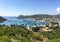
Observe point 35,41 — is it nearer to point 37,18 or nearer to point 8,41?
point 8,41

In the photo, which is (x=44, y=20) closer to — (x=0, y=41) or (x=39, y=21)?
(x=39, y=21)

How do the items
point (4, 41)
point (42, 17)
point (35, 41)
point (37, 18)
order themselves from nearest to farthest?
1. point (4, 41)
2. point (35, 41)
3. point (42, 17)
4. point (37, 18)

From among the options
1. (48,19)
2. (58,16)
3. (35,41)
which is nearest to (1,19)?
(48,19)

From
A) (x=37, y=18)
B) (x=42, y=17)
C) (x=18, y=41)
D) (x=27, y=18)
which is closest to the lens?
(x=18, y=41)

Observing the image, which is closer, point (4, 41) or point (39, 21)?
point (4, 41)

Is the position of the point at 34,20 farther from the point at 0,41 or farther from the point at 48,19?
the point at 0,41

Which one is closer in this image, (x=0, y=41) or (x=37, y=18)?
(x=0, y=41)

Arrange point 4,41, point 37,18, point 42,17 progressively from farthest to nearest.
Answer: point 37,18
point 42,17
point 4,41

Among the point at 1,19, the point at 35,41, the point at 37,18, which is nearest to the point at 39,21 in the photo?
the point at 37,18

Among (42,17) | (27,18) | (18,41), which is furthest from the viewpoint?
(27,18)
